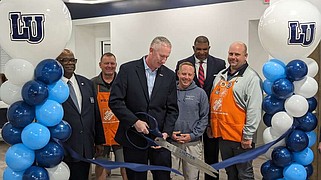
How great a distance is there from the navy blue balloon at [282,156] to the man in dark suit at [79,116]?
1361 millimetres

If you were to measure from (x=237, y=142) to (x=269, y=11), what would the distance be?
1201 millimetres

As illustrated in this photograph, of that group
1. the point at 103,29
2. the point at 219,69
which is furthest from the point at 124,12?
the point at 219,69

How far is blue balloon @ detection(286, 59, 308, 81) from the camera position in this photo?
9.89 feet

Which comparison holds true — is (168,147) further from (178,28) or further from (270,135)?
(178,28)

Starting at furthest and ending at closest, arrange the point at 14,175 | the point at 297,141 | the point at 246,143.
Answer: the point at 246,143
the point at 297,141
the point at 14,175

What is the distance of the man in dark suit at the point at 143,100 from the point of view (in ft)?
10.8

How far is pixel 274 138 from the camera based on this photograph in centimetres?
319

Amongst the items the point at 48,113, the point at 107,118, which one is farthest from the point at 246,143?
the point at 48,113

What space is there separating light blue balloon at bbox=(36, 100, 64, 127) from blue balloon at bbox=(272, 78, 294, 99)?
1.53 meters

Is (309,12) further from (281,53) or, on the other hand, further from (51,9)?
(51,9)

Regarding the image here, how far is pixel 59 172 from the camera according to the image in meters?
2.67

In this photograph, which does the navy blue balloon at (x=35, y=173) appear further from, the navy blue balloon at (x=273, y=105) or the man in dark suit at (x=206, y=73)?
the man in dark suit at (x=206, y=73)

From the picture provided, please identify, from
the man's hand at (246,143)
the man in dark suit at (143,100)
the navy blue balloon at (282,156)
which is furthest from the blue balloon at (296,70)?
the man in dark suit at (143,100)

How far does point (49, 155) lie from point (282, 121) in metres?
1.64
